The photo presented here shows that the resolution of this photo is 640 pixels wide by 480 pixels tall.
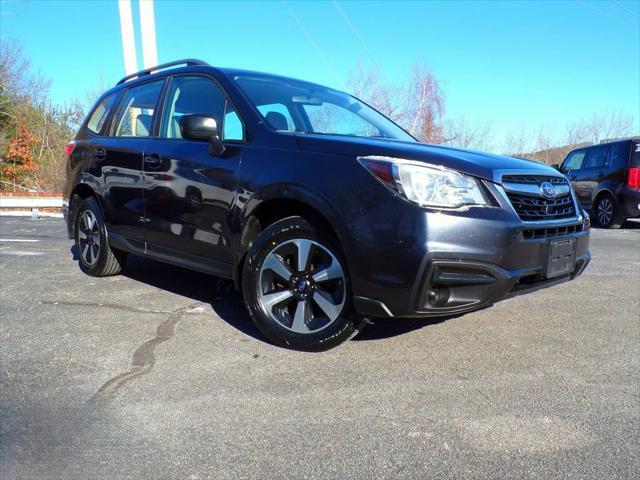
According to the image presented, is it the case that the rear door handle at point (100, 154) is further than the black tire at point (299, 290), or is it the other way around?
the rear door handle at point (100, 154)

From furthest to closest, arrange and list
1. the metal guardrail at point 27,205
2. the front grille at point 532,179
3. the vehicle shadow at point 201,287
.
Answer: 1. the metal guardrail at point 27,205
2. the vehicle shadow at point 201,287
3. the front grille at point 532,179

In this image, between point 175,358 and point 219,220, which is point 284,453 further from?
point 219,220

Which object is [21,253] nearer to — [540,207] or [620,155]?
[540,207]

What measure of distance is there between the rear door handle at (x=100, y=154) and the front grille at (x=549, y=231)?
3.60 metres

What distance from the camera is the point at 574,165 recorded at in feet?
39.6

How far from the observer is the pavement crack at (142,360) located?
8.68 ft

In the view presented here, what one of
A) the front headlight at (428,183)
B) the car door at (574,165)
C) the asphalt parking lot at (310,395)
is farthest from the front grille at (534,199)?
the car door at (574,165)

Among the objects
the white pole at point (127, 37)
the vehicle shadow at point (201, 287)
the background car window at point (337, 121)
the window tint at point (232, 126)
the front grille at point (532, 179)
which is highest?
the white pole at point (127, 37)

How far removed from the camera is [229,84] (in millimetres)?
3711

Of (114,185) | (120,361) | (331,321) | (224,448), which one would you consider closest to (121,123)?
(114,185)

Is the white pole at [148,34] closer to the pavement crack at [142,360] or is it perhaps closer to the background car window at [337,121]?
the background car window at [337,121]

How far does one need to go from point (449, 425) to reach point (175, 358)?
1.59m

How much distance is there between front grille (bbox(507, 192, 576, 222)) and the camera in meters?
2.90

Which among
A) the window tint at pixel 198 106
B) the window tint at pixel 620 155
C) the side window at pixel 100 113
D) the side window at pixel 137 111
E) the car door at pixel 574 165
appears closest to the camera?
the window tint at pixel 198 106
